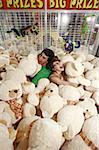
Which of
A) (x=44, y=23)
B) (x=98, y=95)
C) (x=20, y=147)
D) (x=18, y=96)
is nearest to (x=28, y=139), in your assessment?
(x=20, y=147)

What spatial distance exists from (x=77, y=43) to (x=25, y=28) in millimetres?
410

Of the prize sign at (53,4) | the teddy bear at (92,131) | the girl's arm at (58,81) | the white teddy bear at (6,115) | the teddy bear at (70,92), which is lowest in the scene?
the teddy bear at (92,131)

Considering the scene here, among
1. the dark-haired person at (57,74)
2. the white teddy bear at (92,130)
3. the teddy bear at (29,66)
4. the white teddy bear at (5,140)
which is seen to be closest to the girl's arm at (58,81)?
the dark-haired person at (57,74)

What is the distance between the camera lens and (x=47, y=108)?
1.01m

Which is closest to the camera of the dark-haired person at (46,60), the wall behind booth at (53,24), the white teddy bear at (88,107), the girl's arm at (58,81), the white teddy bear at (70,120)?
the white teddy bear at (70,120)

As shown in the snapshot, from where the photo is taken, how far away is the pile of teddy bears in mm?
861

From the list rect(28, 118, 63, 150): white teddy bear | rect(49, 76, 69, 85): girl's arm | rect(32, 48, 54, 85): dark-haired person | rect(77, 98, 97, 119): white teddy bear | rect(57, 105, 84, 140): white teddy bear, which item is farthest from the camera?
rect(32, 48, 54, 85): dark-haired person

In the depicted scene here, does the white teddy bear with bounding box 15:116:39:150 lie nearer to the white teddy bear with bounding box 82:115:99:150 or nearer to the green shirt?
the white teddy bear with bounding box 82:115:99:150

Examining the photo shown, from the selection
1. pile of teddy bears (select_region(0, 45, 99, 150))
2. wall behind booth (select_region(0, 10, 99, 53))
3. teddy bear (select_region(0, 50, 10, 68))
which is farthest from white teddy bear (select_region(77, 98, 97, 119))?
wall behind booth (select_region(0, 10, 99, 53))

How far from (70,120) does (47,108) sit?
0.13m

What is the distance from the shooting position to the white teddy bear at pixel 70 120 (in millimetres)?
929

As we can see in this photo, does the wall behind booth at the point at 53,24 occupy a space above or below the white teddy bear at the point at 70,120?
above

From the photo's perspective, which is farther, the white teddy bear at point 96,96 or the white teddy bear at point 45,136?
the white teddy bear at point 96,96

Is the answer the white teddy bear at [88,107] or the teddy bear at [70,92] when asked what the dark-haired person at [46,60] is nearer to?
the teddy bear at [70,92]
